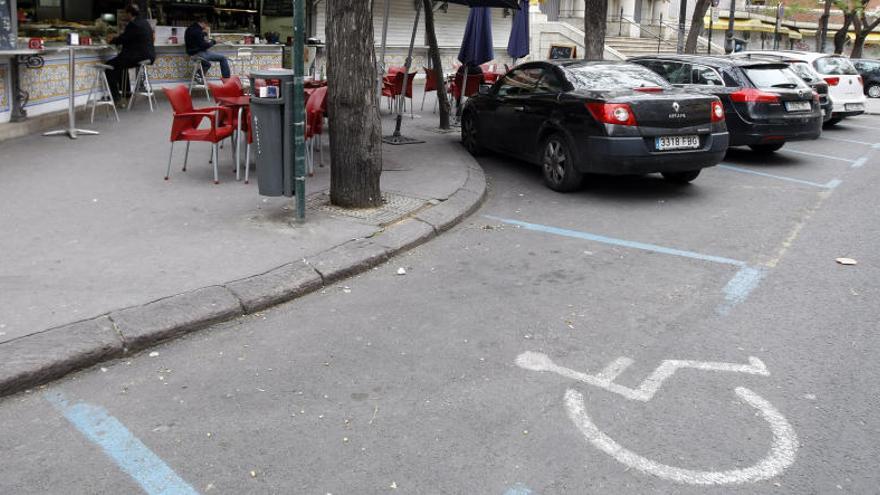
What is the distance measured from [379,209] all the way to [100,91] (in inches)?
323

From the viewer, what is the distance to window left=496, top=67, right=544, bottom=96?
9.84 metres

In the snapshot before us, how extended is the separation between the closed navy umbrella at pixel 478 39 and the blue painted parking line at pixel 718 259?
6.85m

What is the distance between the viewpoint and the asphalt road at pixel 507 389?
3389 millimetres

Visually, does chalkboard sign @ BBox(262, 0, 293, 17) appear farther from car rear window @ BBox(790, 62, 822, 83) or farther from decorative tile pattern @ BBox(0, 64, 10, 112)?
car rear window @ BBox(790, 62, 822, 83)

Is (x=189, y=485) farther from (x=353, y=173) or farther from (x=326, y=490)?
(x=353, y=173)

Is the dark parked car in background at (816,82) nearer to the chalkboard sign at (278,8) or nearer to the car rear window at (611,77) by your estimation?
the car rear window at (611,77)

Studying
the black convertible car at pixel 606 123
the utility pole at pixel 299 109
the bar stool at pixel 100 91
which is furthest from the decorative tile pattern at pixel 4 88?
the black convertible car at pixel 606 123

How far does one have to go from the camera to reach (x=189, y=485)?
3275mm

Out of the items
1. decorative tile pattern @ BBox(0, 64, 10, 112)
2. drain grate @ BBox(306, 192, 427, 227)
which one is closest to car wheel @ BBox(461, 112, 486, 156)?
drain grate @ BBox(306, 192, 427, 227)

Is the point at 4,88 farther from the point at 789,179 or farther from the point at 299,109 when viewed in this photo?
the point at 789,179

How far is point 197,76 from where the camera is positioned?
52.8 feet

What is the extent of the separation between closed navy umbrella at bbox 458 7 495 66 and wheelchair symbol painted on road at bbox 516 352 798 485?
10.4m

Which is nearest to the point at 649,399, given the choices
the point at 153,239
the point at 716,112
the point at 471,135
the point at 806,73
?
the point at 153,239

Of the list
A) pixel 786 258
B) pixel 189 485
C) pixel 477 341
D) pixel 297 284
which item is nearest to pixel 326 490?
pixel 189 485
